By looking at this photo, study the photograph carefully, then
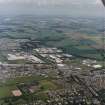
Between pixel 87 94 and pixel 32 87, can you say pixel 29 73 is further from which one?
pixel 87 94

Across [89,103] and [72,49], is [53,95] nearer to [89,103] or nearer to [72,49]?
[89,103]

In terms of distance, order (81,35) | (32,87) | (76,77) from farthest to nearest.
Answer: (81,35)
(76,77)
(32,87)

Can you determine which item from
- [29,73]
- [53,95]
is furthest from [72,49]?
[53,95]

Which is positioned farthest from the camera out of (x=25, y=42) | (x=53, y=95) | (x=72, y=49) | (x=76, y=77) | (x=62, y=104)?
(x=25, y=42)

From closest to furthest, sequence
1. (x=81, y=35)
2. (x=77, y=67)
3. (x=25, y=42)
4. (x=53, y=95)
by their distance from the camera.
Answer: (x=53, y=95) → (x=77, y=67) → (x=25, y=42) → (x=81, y=35)

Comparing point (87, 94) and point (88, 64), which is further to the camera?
point (88, 64)

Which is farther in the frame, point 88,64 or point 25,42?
point 25,42

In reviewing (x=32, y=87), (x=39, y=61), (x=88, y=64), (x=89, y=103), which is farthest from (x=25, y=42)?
(x=89, y=103)

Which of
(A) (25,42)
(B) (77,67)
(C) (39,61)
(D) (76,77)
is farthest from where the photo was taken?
(A) (25,42)
